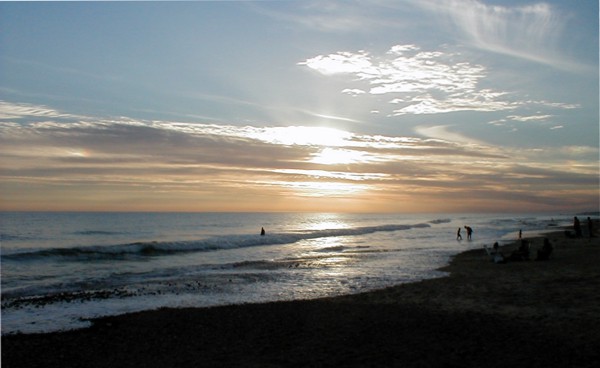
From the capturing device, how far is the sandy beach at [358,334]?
30.9ft

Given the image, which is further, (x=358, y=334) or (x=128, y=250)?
(x=128, y=250)

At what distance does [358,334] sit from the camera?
11359mm

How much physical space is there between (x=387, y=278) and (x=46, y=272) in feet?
64.3

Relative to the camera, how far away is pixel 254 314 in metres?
14.0

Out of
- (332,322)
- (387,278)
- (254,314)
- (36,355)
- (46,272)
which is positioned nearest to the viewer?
(36,355)

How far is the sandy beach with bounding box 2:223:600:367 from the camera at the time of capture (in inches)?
370

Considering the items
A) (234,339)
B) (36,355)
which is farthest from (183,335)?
(36,355)

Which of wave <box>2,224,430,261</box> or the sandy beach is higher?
the sandy beach

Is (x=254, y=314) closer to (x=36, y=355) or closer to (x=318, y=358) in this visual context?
(x=318, y=358)

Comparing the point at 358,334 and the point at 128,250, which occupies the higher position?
the point at 358,334

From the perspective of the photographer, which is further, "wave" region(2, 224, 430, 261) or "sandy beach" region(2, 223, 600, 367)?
"wave" region(2, 224, 430, 261)

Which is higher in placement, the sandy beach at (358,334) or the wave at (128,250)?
the sandy beach at (358,334)

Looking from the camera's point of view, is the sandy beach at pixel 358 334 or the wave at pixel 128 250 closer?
Answer: the sandy beach at pixel 358 334

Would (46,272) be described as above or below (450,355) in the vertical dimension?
below
